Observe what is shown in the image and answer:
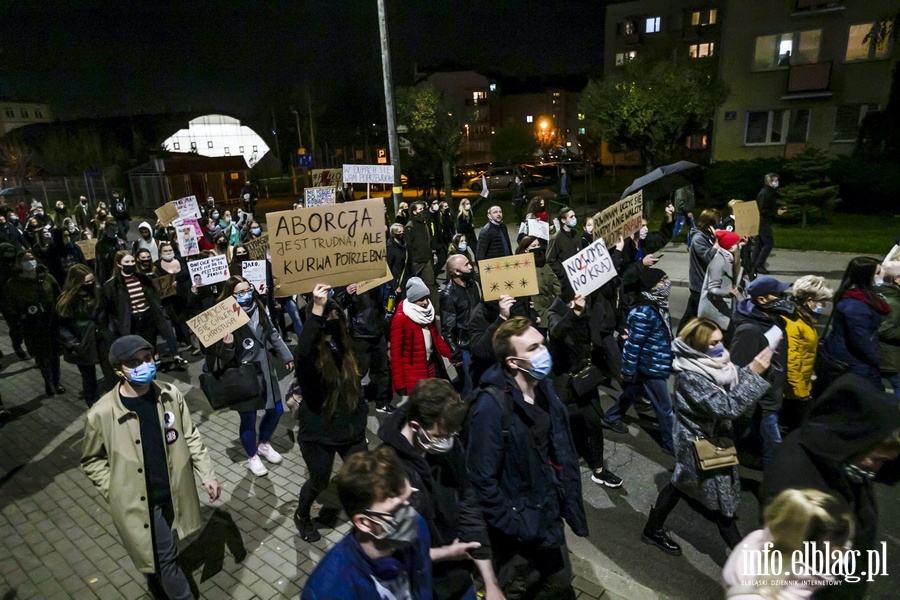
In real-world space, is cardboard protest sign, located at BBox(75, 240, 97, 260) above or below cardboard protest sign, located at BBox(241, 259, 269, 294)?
below

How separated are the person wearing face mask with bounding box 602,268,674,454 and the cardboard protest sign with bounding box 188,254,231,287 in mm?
5736

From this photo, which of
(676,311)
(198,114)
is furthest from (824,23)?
(198,114)

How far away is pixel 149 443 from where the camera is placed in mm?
3711

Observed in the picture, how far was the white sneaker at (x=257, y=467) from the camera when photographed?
564cm

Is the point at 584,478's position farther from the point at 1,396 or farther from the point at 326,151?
the point at 326,151

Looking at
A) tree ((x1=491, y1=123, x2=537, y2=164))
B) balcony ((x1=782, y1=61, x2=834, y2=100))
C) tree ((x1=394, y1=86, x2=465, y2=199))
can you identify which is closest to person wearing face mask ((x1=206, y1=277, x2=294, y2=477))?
tree ((x1=394, y1=86, x2=465, y2=199))

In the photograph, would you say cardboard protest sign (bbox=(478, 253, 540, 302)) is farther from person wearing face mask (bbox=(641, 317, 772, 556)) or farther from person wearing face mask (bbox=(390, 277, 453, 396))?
person wearing face mask (bbox=(641, 317, 772, 556))

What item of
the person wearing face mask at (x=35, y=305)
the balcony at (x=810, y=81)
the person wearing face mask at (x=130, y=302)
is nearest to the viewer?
the person wearing face mask at (x=130, y=302)

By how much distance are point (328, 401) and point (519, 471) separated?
165 cm

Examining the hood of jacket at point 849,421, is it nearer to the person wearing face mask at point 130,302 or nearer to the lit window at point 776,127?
the person wearing face mask at point 130,302

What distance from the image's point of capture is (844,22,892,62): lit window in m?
24.3

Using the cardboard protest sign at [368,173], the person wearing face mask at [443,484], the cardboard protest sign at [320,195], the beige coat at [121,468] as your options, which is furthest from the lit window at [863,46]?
the beige coat at [121,468]

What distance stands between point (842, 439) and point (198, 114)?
66.7 meters

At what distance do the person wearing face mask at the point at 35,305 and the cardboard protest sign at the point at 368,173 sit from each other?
5.74 meters
